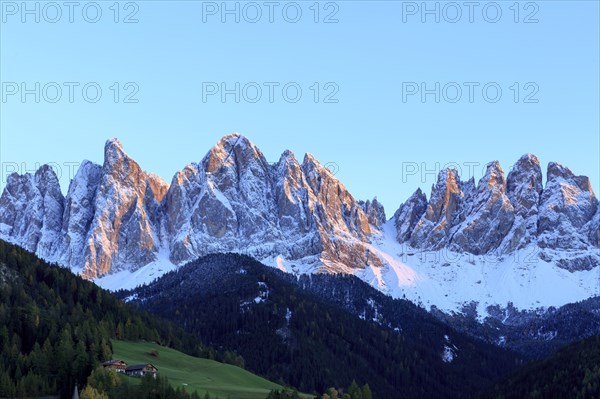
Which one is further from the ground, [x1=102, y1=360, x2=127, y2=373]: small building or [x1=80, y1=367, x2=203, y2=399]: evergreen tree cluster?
[x1=102, y1=360, x2=127, y2=373]: small building

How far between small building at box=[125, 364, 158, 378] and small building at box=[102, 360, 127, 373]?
3.67ft

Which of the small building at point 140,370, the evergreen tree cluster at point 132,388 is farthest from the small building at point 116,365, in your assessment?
the evergreen tree cluster at point 132,388

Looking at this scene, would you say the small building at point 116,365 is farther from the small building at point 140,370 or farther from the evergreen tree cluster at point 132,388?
the evergreen tree cluster at point 132,388

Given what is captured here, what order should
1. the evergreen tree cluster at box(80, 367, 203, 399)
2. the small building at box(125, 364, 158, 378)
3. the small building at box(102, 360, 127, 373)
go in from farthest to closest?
the small building at box(125, 364, 158, 378)
the small building at box(102, 360, 127, 373)
the evergreen tree cluster at box(80, 367, 203, 399)

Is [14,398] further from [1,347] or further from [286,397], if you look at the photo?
[286,397]

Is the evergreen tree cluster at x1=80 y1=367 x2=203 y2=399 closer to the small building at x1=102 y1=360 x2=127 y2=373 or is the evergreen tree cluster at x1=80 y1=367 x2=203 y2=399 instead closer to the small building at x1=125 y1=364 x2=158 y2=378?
the small building at x1=102 y1=360 x2=127 y2=373

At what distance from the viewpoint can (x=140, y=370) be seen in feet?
601

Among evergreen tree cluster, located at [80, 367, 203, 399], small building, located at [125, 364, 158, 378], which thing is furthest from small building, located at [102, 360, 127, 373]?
evergreen tree cluster, located at [80, 367, 203, 399]

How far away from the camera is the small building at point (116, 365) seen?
18162 centimetres

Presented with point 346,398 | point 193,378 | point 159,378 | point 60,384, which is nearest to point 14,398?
point 60,384

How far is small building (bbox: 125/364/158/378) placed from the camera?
182 meters

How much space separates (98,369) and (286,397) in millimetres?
33462

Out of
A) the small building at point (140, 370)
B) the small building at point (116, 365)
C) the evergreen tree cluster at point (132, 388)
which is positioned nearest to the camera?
the evergreen tree cluster at point (132, 388)

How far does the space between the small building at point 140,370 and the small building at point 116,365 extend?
1118 mm
